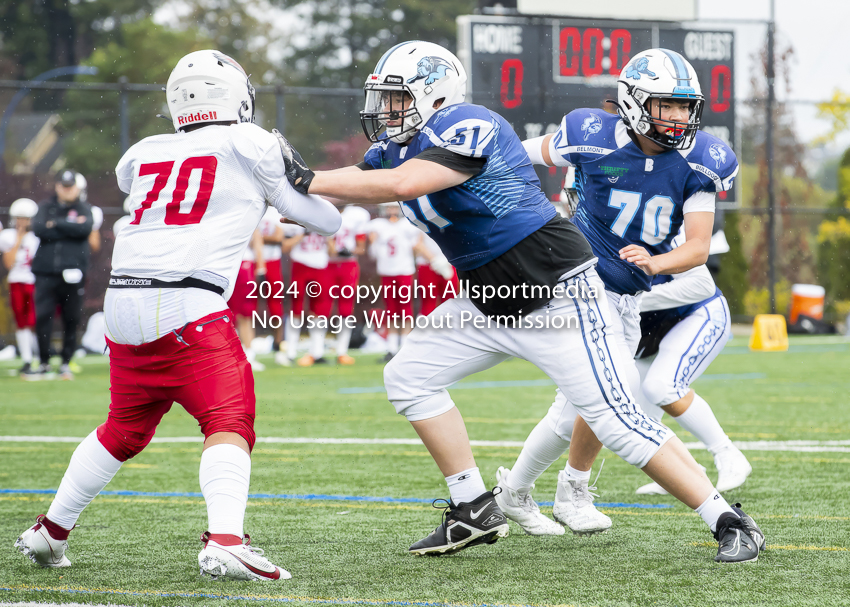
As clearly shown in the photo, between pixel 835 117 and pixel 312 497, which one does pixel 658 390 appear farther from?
pixel 835 117

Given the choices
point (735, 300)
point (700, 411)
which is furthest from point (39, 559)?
point (735, 300)

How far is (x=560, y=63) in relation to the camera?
13070 mm

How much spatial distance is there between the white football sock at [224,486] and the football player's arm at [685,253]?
4.36ft

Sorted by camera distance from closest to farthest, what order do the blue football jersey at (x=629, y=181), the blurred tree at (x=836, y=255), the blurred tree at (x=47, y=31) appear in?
the blue football jersey at (x=629, y=181), the blurred tree at (x=836, y=255), the blurred tree at (x=47, y=31)

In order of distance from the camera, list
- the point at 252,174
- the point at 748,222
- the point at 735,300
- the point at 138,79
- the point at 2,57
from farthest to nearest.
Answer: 1. the point at 2,57
2. the point at 138,79
3. the point at 748,222
4. the point at 735,300
5. the point at 252,174

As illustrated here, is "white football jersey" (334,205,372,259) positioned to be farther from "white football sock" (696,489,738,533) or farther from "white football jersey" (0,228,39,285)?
"white football sock" (696,489,738,533)

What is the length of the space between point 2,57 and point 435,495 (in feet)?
96.7

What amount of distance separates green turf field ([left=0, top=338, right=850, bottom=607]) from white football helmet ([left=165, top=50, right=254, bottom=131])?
136 centimetres

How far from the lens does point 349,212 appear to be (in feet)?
40.8

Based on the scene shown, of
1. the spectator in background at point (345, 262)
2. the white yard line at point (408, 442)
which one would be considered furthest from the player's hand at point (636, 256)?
the spectator in background at point (345, 262)

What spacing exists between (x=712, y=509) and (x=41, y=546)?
6.65ft

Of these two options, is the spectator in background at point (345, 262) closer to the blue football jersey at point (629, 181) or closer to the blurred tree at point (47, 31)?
the blue football jersey at point (629, 181)

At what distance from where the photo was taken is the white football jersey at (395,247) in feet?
40.1

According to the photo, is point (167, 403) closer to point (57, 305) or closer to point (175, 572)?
point (175, 572)
